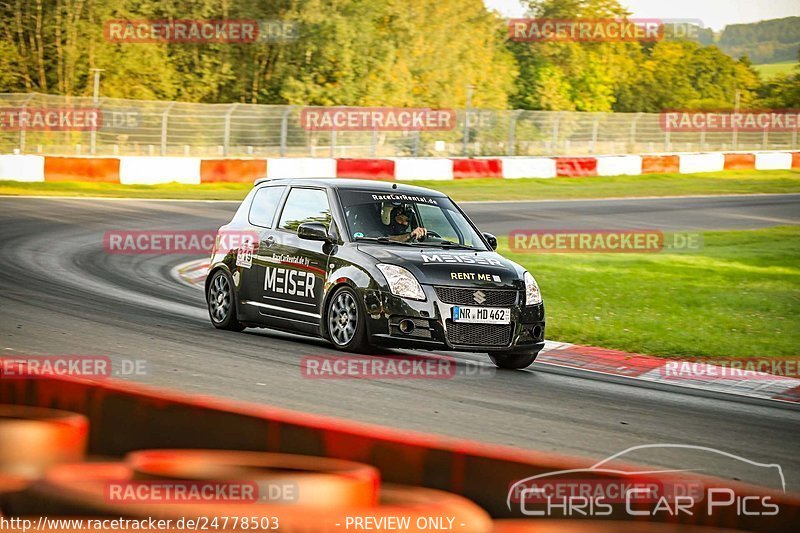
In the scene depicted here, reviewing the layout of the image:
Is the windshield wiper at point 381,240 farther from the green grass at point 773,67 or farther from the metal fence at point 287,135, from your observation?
the green grass at point 773,67

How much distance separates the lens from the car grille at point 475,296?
32.8 feet

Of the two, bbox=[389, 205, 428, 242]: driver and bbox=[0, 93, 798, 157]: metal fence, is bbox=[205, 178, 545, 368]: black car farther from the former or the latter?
bbox=[0, 93, 798, 157]: metal fence

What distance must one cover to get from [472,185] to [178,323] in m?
23.9

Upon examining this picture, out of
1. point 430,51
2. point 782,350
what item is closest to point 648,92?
point 430,51

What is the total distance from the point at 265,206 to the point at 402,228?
161 centimetres

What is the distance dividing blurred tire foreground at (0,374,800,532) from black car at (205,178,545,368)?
4.98 metres

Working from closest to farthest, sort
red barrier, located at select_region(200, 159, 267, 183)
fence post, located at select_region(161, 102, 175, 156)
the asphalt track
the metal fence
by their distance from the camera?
the asphalt track
red barrier, located at select_region(200, 159, 267, 183)
the metal fence
fence post, located at select_region(161, 102, 175, 156)

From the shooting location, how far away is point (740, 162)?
46750 mm

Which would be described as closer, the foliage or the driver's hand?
the driver's hand

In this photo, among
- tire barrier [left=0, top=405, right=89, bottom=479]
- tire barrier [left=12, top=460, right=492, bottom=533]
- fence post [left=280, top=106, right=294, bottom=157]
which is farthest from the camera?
fence post [left=280, top=106, right=294, bottom=157]

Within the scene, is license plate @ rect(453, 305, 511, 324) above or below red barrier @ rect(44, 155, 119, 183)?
below

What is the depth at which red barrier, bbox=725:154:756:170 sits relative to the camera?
4644 cm

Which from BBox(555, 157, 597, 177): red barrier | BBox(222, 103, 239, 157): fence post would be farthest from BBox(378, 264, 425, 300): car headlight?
BBox(555, 157, 597, 177): red barrier

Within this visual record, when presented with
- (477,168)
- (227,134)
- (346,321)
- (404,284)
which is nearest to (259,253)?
(346,321)
